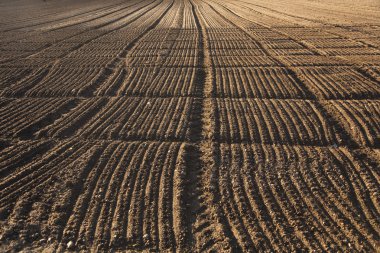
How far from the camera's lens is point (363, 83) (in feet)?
34.4

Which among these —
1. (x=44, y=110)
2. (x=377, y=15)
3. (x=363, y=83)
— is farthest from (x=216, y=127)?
(x=377, y=15)

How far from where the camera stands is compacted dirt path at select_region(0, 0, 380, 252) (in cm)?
495

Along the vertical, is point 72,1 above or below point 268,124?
above

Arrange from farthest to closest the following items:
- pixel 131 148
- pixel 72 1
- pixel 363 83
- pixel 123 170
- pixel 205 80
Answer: pixel 72 1 → pixel 205 80 → pixel 363 83 → pixel 131 148 → pixel 123 170

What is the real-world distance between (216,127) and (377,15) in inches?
869

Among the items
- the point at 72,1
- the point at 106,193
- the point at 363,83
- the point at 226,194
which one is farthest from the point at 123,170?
the point at 72,1

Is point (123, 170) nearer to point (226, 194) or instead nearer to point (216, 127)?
point (226, 194)

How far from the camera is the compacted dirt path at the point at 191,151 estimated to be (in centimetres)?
495

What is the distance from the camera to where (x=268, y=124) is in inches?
316

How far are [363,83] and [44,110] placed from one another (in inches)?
369

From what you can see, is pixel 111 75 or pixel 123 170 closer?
pixel 123 170

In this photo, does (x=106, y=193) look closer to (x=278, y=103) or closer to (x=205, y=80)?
(x=278, y=103)

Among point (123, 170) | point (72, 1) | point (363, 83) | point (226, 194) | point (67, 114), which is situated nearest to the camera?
point (226, 194)

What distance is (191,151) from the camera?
7.08 meters
